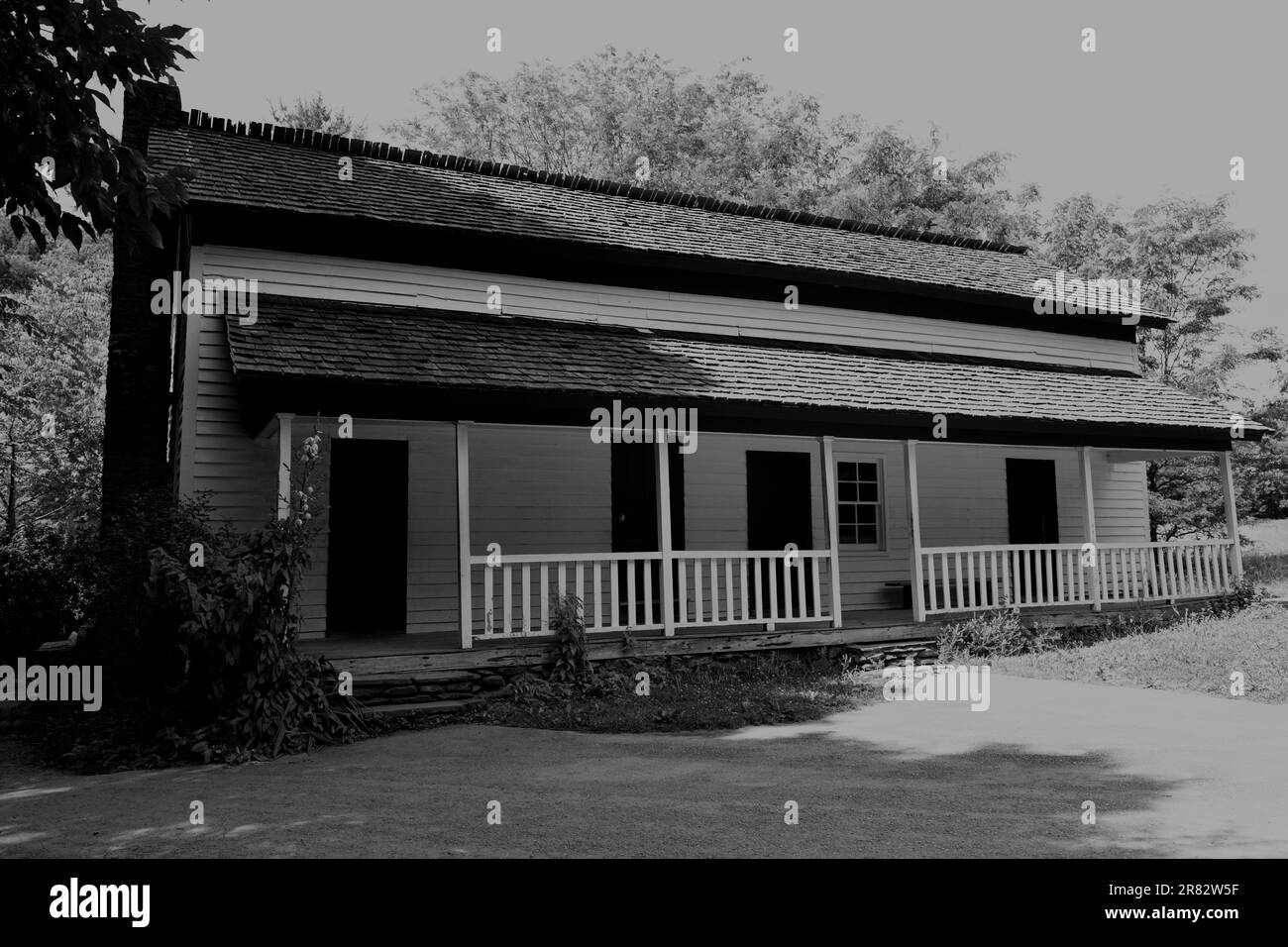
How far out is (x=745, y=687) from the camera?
31.5 feet

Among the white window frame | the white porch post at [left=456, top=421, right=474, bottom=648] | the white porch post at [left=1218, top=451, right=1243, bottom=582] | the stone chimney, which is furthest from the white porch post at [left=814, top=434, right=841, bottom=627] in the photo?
→ the stone chimney

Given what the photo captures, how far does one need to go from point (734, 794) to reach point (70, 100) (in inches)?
220

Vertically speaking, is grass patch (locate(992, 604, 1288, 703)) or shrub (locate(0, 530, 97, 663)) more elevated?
shrub (locate(0, 530, 97, 663))

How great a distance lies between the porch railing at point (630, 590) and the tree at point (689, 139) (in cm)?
1827

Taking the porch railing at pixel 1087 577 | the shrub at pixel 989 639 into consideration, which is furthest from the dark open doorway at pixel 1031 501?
the shrub at pixel 989 639

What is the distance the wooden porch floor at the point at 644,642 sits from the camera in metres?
8.90

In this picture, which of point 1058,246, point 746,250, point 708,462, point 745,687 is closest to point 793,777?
point 745,687

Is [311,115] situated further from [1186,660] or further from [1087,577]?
[1186,660]

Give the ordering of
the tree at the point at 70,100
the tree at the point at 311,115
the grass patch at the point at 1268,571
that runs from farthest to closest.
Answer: the tree at the point at 311,115, the grass patch at the point at 1268,571, the tree at the point at 70,100
